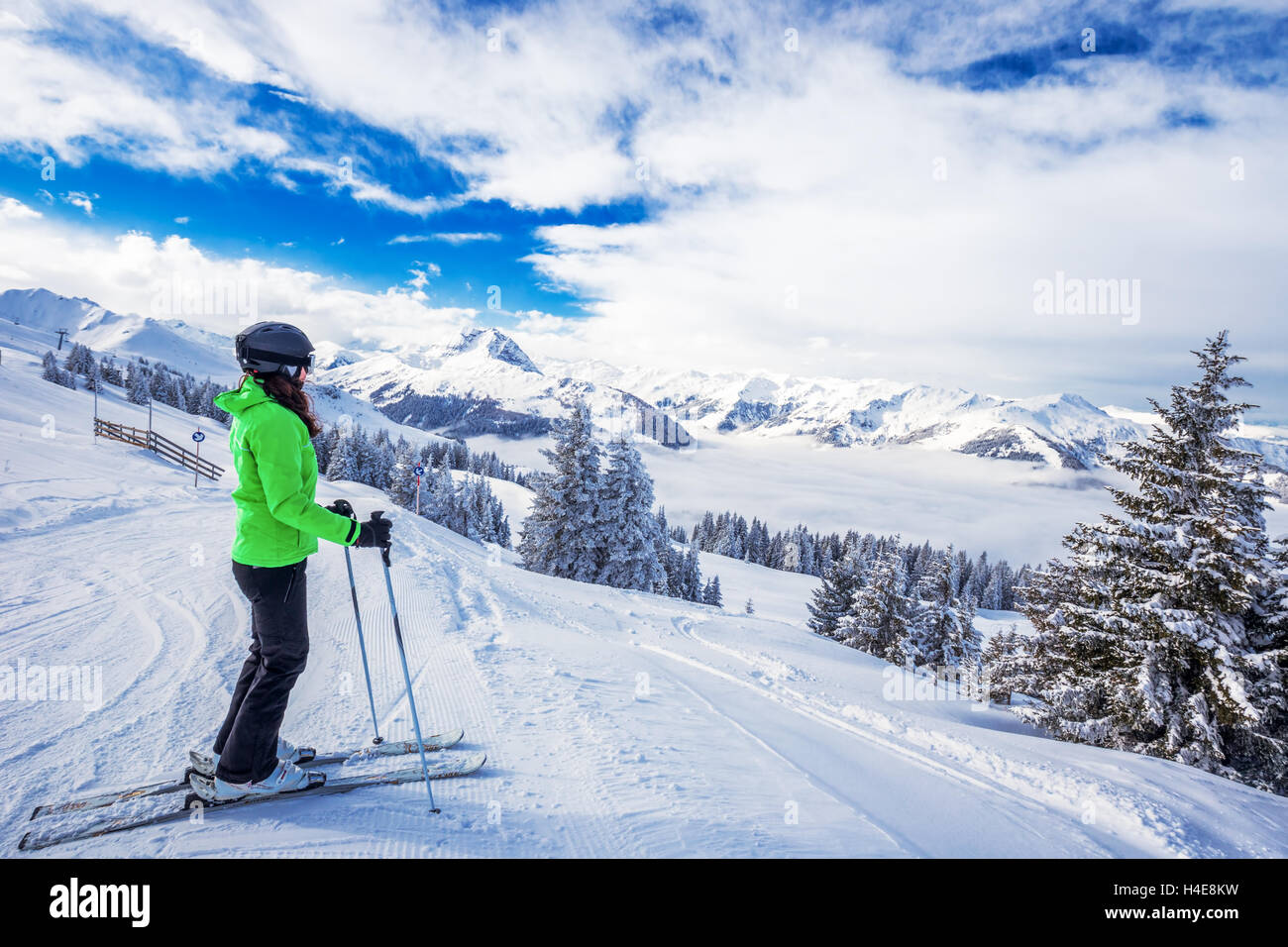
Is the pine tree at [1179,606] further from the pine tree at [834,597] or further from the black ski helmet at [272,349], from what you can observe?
the pine tree at [834,597]

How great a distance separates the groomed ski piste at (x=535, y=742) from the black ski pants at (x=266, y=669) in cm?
33

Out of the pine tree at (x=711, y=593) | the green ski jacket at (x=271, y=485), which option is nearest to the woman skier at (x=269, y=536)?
the green ski jacket at (x=271, y=485)

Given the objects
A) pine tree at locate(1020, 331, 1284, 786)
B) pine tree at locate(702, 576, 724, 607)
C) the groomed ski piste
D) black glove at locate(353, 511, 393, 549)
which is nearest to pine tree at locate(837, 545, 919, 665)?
pine tree at locate(702, 576, 724, 607)

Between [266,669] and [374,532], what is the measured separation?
105 cm

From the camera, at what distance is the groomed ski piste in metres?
3.52

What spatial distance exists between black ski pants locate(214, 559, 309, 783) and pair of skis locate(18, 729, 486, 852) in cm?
22

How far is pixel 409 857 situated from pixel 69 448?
2735 cm

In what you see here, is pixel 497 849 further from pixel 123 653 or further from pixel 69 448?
pixel 69 448

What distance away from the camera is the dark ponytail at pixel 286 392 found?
339 cm

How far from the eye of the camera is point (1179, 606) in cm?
1059

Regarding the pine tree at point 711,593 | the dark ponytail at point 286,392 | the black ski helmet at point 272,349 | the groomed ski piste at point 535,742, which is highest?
the black ski helmet at point 272,349

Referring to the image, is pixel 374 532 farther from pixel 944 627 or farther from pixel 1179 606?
pixel 944 627

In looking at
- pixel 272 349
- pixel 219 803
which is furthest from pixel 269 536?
pixel 219 803
